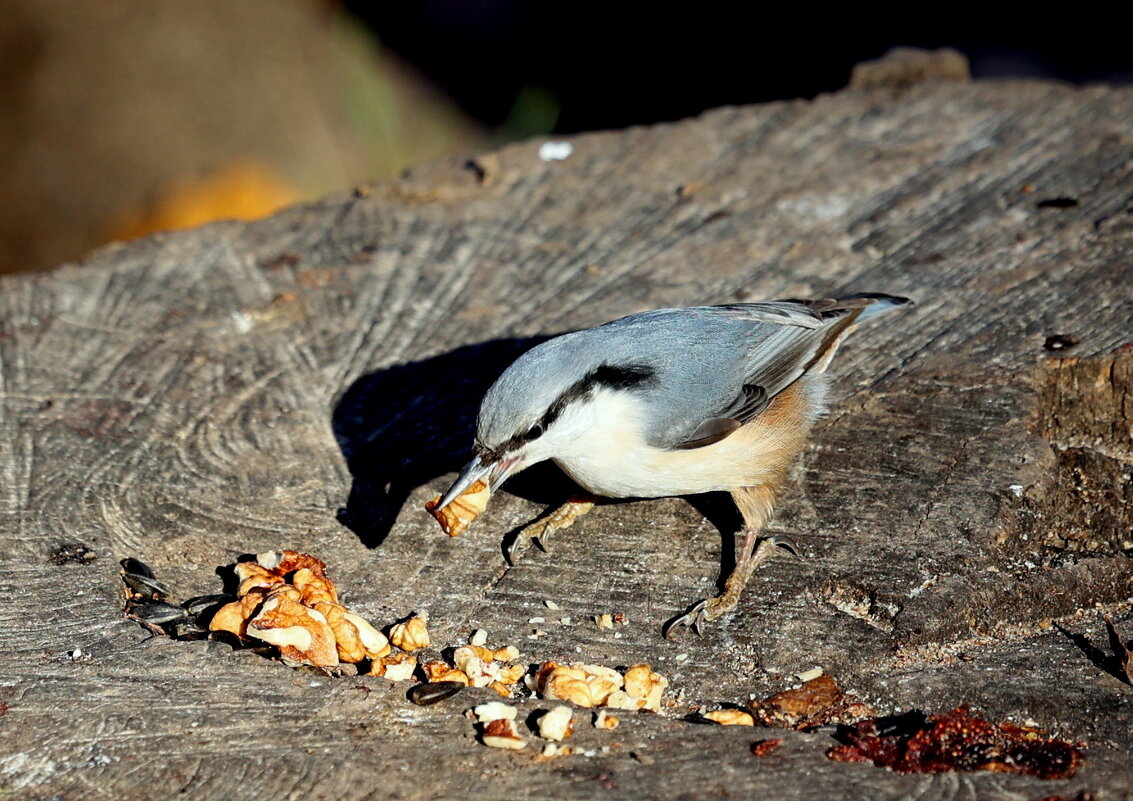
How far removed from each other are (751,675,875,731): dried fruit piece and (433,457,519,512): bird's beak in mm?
710

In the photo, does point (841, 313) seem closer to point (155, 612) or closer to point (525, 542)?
point (525, 542)

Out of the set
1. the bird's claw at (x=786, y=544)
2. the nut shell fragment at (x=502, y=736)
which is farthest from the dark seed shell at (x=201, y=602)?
the bird's claw at (x=786, y=544)

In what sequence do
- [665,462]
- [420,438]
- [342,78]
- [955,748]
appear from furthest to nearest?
[342,78], [420,438], [665,462], [955,748]

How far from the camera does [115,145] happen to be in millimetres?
6539

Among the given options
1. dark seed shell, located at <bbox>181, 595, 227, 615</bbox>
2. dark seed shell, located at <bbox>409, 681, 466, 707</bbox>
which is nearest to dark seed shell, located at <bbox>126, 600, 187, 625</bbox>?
dark seed shell, located at <bbox>181, 595, 227, 615</bbox>

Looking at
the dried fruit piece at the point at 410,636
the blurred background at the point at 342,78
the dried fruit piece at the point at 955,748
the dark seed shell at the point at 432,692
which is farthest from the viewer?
the blurred background at the point at 342,78

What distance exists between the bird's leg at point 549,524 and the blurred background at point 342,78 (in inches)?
126

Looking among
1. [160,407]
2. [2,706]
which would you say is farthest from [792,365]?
[2,706]

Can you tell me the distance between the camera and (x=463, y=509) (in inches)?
102

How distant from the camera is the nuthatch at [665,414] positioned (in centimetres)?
242

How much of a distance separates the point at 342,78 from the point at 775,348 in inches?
211

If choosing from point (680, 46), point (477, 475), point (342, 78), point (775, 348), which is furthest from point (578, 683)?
point (680, 46)

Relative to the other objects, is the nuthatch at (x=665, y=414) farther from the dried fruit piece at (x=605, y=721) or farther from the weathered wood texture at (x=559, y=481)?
the dried fruit piece at (x=605, y=721)

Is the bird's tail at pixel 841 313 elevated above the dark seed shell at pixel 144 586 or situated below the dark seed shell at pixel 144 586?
above
